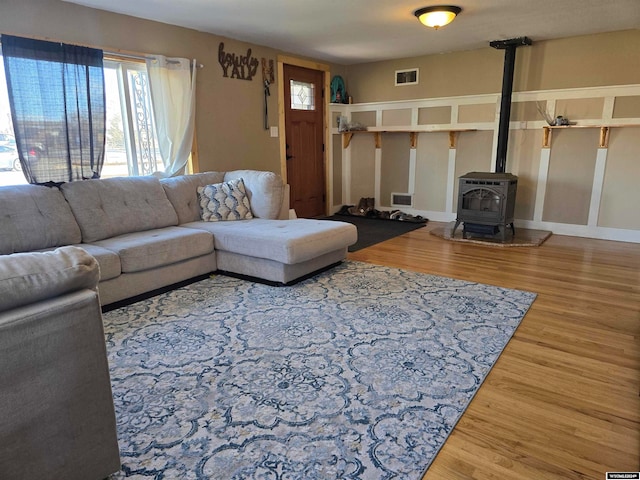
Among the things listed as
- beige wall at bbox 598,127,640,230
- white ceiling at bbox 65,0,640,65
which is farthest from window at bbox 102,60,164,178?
beige wall at bbox 598,127,640,230

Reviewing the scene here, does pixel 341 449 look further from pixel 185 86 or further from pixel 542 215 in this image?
pixel 542 215

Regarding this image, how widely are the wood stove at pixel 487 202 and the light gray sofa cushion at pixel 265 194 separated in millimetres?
2188

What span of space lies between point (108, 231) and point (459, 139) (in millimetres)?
4518

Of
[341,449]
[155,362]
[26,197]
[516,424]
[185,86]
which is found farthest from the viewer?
[185,86]

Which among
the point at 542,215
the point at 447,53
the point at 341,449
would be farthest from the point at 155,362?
the point at 447,53

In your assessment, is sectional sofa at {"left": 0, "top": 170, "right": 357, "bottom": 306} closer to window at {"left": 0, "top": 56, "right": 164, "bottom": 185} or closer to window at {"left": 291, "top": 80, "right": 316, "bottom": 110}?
window at {"left": 0, "top": 56, "right": 164, "bottom": 185}

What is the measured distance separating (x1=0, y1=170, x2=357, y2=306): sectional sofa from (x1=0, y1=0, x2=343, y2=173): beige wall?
0.79 m

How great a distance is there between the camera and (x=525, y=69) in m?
5.17

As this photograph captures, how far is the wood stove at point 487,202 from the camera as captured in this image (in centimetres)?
471

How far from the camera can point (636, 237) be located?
4.84 m

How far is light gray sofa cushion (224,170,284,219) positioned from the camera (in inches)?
163

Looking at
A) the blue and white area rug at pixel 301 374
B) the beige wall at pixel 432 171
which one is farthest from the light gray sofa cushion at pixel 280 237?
the beige wall at pixel 432 171

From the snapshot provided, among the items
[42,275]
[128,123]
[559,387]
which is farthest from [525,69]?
[42,275]

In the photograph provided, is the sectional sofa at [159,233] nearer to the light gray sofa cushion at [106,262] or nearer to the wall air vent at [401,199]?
the light gray sofa cushion at [106,262]
